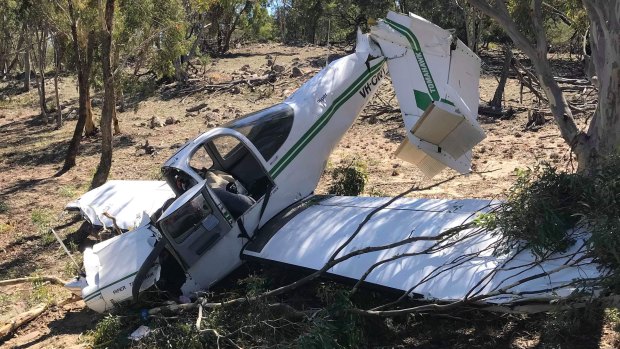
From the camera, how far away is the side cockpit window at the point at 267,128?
748 centimetres

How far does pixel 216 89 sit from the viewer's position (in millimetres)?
22828

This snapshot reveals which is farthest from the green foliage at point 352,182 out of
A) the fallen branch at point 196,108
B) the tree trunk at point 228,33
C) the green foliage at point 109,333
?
the tree trunk at point 228,33

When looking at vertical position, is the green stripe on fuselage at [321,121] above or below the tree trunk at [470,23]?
below

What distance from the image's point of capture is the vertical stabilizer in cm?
776

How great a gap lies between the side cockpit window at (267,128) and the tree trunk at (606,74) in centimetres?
360

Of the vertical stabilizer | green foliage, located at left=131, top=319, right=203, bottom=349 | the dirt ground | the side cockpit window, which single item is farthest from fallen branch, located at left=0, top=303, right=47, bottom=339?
the vertical stabilizer

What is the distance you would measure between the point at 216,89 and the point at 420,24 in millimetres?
15273

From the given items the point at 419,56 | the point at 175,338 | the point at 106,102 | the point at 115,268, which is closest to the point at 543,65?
the point at 419,56

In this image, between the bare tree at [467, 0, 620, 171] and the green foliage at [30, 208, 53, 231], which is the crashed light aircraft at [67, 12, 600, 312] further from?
the green foliage at [30, 208, 53, 231]

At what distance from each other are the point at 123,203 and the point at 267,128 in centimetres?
294

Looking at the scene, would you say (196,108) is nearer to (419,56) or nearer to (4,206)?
(4,206)

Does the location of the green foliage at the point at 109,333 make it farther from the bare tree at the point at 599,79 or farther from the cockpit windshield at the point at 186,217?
the bare tree at the point at 599,79

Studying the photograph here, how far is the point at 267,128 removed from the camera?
7.64 meters

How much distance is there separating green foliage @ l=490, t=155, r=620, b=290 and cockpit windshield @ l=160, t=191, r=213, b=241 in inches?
113
